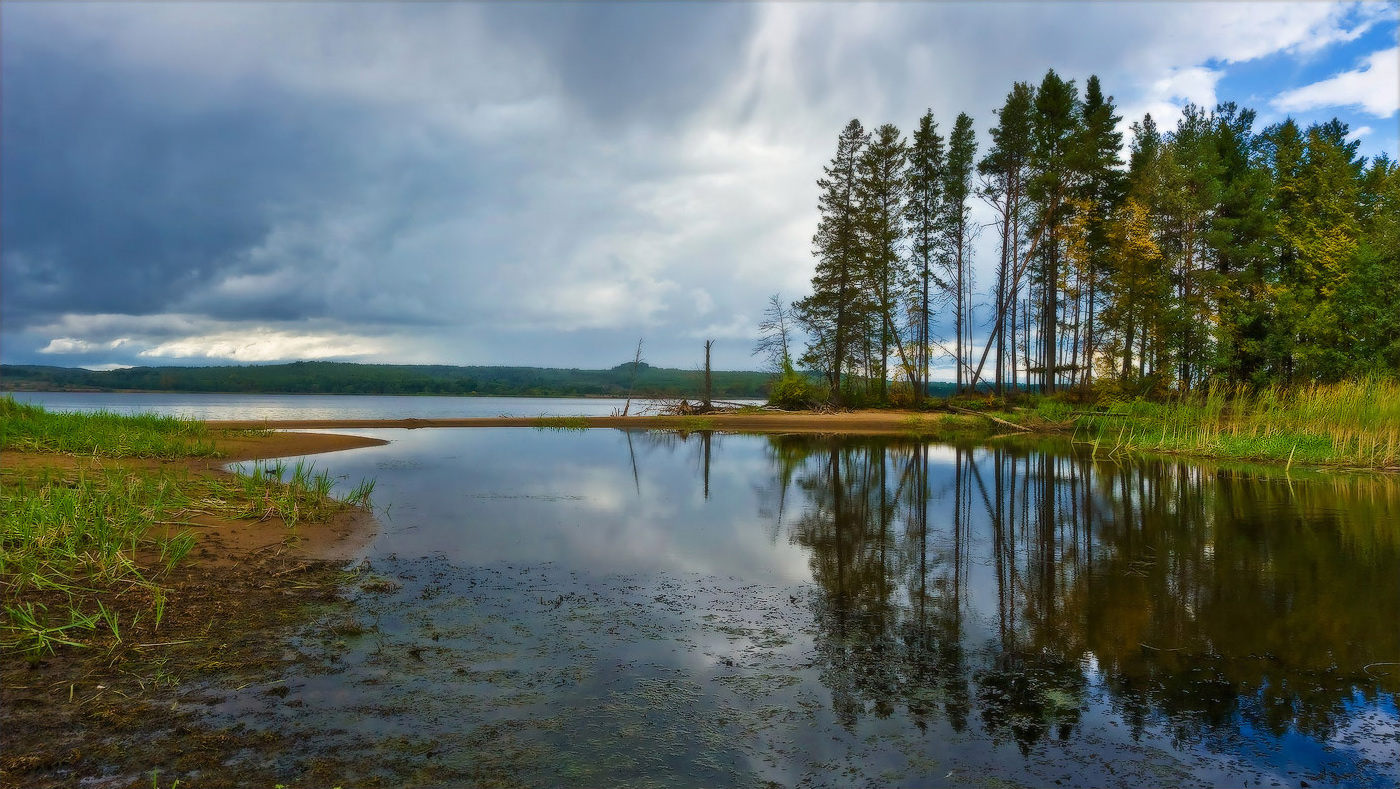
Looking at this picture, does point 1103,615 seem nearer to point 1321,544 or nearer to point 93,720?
point 1321,544

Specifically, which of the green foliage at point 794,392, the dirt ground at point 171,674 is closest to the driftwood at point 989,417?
the green foliage at point 794,392

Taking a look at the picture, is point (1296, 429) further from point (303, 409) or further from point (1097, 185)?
point (303, 409)

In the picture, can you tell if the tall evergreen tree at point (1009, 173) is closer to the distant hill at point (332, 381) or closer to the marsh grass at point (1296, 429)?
the marsh grass at point (1296, 429)

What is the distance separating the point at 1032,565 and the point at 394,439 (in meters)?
21.9

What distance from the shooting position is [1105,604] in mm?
5648

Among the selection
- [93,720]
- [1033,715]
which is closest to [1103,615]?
[1033,715]

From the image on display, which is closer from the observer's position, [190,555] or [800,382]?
[190,555]

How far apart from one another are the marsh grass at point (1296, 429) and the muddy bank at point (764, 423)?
8.12 metres

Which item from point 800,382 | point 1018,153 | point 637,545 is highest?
point 1018,153

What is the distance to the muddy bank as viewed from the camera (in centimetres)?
2864

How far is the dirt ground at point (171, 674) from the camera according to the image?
298 cm

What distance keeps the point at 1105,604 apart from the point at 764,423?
83.0 ft

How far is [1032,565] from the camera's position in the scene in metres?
7.00

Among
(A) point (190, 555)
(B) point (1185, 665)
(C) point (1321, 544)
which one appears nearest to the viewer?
(B) point (1185, 665)
